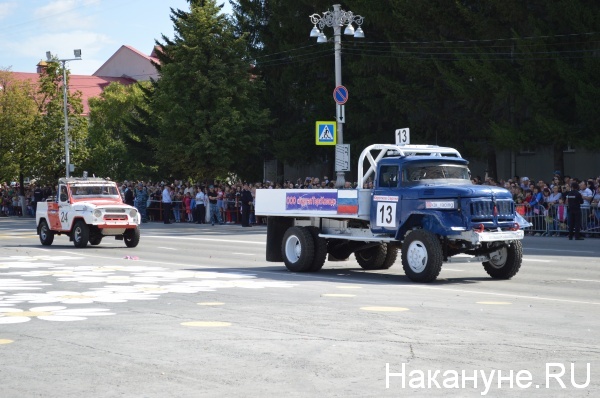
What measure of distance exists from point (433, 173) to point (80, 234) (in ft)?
47.7

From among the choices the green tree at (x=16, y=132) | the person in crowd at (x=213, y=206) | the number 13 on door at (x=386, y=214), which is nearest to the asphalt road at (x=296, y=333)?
the number 13 on door at (x=386, y=214)

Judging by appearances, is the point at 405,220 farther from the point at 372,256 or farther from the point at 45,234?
the point at 45,234

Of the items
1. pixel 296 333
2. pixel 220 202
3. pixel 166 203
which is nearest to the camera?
pixel 296 333

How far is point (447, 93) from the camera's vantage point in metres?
47.7

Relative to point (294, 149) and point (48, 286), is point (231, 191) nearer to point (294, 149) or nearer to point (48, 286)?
point (294, 149)

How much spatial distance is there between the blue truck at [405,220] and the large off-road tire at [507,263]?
0.02 metres

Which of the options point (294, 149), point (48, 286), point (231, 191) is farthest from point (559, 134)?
point (48, 286)

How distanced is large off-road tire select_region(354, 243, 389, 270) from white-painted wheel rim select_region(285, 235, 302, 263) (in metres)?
1.32

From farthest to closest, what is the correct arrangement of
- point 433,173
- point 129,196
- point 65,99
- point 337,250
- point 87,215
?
point 65,99
point 129,196
point 87,215
point 337,250
point 433,173

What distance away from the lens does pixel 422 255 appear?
58.9 ft

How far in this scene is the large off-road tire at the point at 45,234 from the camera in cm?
3216

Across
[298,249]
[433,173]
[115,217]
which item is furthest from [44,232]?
[433,173]

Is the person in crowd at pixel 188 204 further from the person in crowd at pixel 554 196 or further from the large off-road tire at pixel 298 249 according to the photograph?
the large off-road tire at pixel 298 249

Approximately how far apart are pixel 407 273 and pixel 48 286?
6186 mm
